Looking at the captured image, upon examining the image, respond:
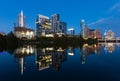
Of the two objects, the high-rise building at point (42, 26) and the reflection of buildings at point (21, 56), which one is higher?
the high-rise building at point (42, 26)

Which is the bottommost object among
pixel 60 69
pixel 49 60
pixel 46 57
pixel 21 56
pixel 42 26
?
pixel 60 69

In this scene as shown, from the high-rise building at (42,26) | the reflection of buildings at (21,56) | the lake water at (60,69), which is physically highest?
the high-rise building at (42,26)

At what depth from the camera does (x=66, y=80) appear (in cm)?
1598

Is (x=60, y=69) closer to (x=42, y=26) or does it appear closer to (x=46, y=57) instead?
(x=46, y=57)

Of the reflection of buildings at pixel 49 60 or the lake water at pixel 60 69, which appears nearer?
the lake water at pixel 60 69

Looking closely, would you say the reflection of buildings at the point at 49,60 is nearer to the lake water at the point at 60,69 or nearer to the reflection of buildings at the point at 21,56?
the lake water at the point at 60,69

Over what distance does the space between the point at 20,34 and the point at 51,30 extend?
37.8m

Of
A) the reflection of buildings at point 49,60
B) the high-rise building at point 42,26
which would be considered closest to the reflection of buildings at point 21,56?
the reflection of buildings at point 49,60

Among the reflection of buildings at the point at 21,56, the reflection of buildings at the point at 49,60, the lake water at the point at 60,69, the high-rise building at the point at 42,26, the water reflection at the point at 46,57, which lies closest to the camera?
the lake water at the point at 60,69

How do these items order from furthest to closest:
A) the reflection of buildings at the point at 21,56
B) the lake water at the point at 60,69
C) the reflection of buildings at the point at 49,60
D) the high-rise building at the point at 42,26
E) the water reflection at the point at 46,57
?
the high-rise building at the point at 42,26 < the reflection of buildings at the point at 49,60 < the water reflection at the point at 46,57 < the reflection of buildings at the point at 21,56 < the lake water at the point at 60,69

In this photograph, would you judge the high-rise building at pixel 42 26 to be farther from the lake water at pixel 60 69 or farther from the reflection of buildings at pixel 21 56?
the lake water at pixel 60 69

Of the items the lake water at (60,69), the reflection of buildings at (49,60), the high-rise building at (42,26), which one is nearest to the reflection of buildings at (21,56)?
the lake water at (60,69)

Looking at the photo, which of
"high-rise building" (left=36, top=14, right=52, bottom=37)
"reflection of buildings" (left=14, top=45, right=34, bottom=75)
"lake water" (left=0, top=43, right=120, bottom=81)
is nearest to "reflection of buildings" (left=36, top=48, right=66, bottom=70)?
"lake water" (left=0, top=43, right=120, bottom=81)

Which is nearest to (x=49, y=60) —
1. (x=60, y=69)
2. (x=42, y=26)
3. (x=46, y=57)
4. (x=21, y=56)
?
(x=46, y=57)
